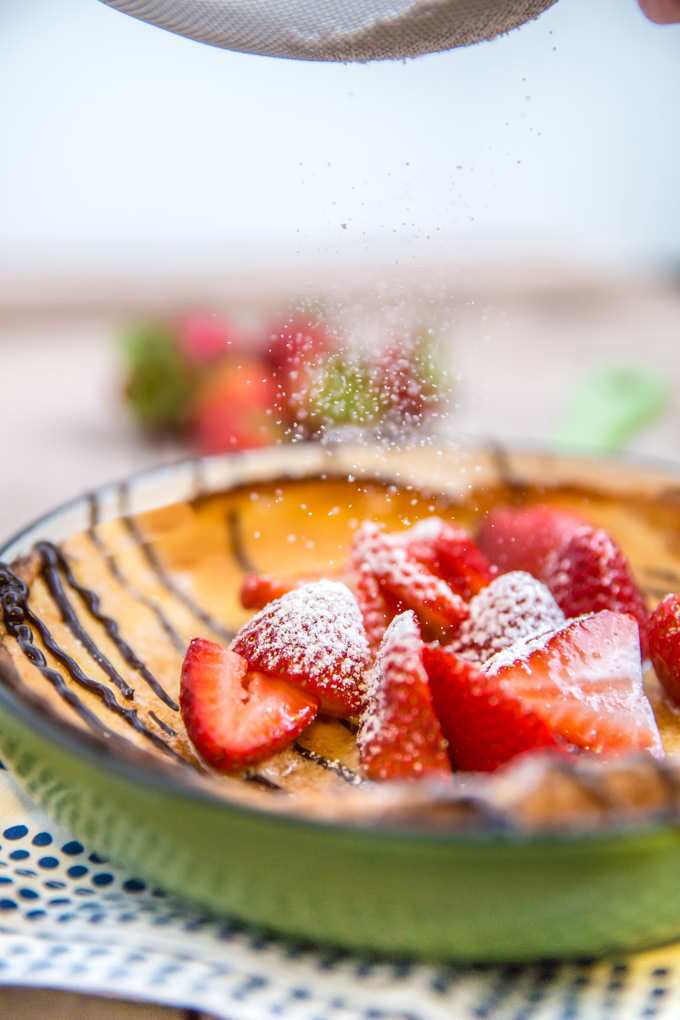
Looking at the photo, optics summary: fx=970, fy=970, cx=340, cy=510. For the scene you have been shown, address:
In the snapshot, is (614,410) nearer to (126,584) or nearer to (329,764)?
(126,584)

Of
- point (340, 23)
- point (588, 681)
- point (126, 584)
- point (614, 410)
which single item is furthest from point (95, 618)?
point (614, 410)

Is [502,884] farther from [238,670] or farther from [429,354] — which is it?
[429,354]


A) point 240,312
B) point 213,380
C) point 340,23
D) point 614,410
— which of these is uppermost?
point 340,23

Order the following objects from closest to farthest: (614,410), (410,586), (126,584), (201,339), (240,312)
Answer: (410,586)
(126,584)
(614,410)
(201,339)
(240,312)

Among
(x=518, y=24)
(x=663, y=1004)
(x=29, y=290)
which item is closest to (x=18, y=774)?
(x=663, y=1004)

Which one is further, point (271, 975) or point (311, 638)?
point (311, 638)
